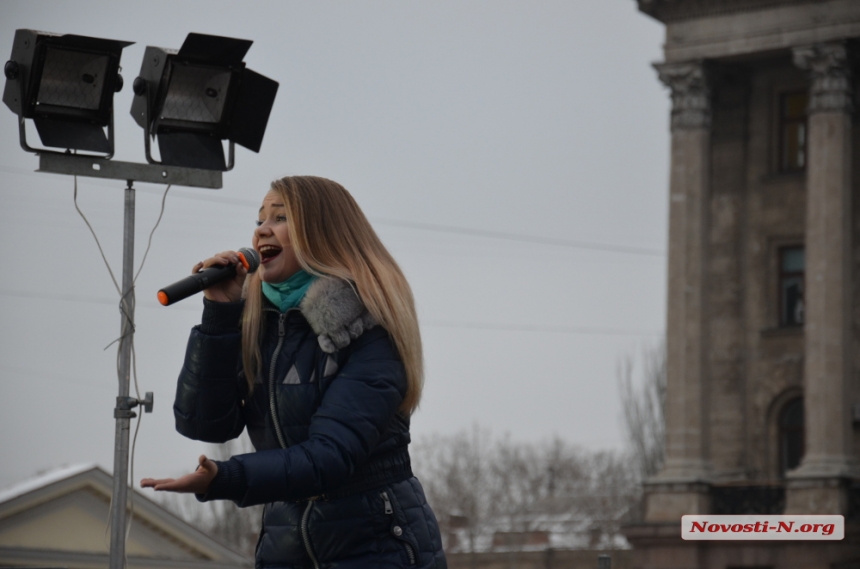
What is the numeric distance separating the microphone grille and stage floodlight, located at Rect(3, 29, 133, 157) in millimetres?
1792

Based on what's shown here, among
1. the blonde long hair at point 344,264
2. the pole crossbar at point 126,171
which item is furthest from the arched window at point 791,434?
the blonde long hair at point 344,264

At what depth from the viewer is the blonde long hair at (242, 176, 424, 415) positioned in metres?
4.01

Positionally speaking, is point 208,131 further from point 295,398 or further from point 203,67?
point 295,398

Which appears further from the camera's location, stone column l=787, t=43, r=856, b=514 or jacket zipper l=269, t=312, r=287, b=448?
stone column l=787, t=43, r=856, b=514

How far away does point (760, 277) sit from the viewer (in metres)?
32.6

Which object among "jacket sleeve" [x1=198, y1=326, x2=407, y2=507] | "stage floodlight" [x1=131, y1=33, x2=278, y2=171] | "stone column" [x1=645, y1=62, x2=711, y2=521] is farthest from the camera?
"stone column" [x1=645, y1=62, x2=711, y2=521]

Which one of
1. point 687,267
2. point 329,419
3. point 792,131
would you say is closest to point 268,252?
point 329,419

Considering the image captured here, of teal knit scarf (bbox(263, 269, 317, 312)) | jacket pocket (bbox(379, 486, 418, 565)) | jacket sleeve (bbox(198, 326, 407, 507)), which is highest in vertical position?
teal knit scarf (bbox(263, 269, 317, 312))

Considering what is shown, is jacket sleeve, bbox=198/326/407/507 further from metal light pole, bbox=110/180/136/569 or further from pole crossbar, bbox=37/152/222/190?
pole crossbar, bbox=37/152/222/190

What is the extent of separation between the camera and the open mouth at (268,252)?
4.14 m

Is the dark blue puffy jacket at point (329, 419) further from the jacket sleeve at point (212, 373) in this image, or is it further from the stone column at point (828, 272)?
the stone column at point (828, 272)

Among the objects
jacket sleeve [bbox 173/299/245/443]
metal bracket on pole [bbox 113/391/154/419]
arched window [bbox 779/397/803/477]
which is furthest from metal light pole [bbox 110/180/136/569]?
arched window [bbox 779/397/803/477]

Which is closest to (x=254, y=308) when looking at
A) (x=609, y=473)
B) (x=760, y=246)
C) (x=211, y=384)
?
(x=211, y=384)

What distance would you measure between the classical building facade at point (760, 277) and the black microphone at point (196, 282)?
26.6 meters
